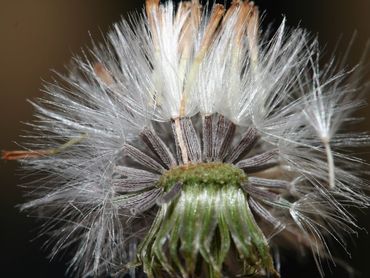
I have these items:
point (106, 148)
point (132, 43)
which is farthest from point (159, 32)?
point (106, 148)

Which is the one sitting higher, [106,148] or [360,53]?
[360,53]

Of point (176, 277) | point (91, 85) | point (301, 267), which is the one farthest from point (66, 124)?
point (301, 267)

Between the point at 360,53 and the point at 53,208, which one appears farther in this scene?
the point at 360,53

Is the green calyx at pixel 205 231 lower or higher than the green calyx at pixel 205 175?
lower

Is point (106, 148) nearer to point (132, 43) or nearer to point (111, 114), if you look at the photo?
point (111, 114)

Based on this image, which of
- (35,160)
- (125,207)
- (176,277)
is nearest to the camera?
(176,277)

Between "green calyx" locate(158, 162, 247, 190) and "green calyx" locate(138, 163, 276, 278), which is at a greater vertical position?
"green calyx" locate(158, 162, 247, 190)

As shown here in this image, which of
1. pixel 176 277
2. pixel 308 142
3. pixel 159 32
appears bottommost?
pixel 176 277

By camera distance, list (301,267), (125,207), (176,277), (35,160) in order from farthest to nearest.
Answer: (301,267) < (35,160) < (125,207) < (176,277)
